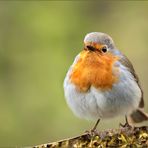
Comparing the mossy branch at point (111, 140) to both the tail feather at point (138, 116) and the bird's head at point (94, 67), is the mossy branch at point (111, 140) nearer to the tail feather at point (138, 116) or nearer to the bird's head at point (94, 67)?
the bird's head at point (94, 67)

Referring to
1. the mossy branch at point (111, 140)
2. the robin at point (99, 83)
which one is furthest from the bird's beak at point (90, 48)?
the mossy branch at point (111, 140)

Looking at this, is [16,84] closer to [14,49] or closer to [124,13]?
[14,49]

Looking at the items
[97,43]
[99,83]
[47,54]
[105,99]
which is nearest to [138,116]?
[105,99]

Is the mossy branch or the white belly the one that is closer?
Answer: the mossy branch

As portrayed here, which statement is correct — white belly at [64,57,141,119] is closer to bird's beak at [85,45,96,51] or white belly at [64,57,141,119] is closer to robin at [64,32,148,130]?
robin at [64,32,148,130]

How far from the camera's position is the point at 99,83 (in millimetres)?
6719

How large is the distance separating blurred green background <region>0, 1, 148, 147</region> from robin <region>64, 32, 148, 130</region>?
290cm

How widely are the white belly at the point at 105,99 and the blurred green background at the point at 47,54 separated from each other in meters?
2.84

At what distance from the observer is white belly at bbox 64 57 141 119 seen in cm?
678

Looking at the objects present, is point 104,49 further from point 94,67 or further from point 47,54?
point 47,54

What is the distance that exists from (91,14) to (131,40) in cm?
122

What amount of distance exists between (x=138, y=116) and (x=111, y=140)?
2591 mm

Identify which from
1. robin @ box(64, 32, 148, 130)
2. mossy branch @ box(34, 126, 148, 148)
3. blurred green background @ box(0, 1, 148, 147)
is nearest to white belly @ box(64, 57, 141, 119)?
robin @ box(64, 32, 148, 130)

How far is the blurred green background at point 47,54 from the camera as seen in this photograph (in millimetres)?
10508
